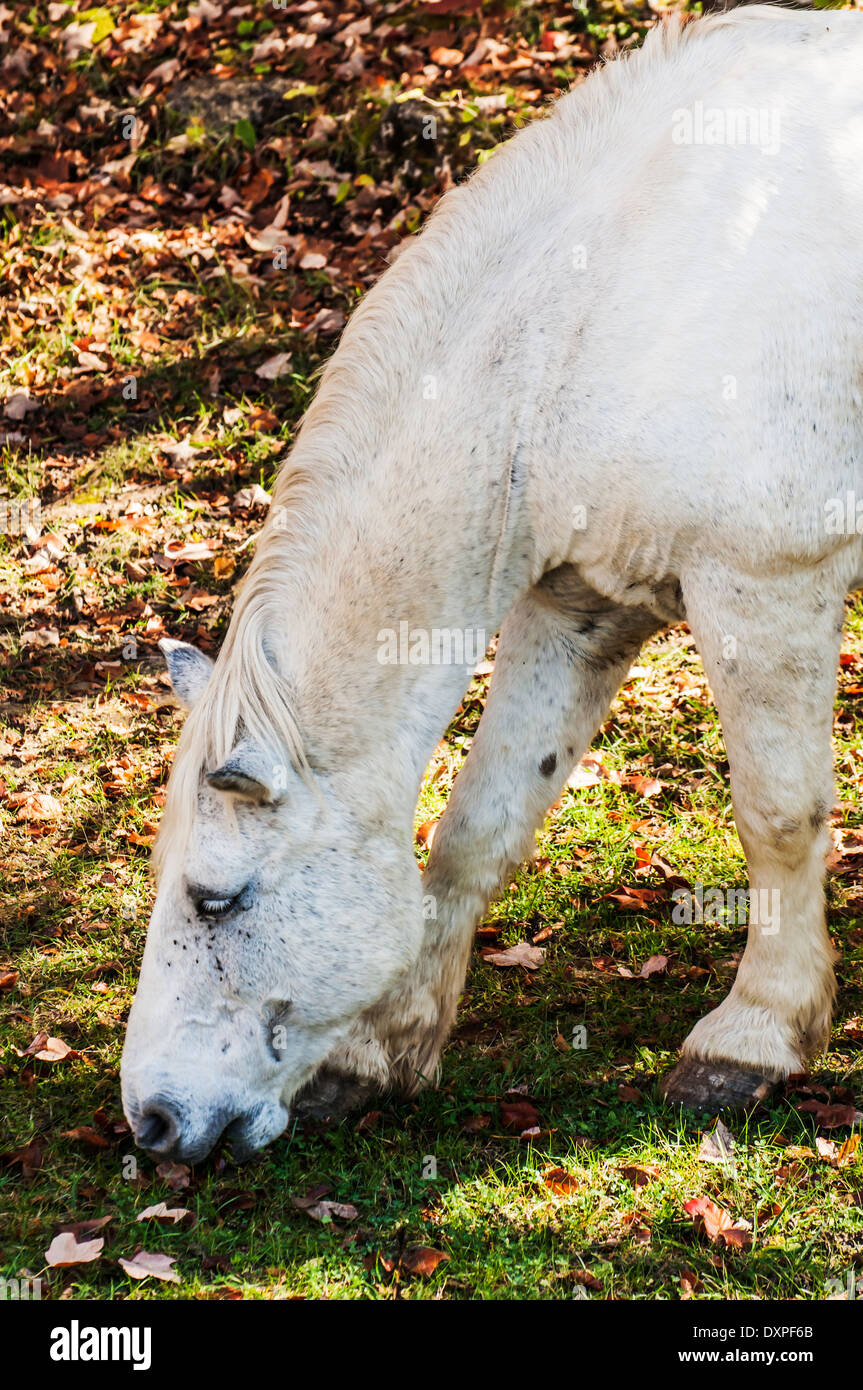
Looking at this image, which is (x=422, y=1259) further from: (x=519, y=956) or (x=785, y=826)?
(x=785, y=826)

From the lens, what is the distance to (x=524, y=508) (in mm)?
3635

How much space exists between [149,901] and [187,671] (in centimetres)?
157

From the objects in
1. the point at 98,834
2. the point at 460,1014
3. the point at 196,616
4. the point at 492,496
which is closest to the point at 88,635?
the point at 196,616

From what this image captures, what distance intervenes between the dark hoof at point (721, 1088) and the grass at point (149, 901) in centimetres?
7

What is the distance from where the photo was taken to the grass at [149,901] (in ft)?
11.6

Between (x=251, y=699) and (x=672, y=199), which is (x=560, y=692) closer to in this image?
(x=251, y=699)

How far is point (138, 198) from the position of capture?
9.31m

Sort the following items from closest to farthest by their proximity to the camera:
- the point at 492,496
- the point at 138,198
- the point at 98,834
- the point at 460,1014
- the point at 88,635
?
the point at 492,496, the point at 460,1014, the point at 98,834, the point at 88,635, the point at 138,198

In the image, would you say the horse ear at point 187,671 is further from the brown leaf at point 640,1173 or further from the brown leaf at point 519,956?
the brown leaf at point 640,1173

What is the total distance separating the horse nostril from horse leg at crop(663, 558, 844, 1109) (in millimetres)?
1484

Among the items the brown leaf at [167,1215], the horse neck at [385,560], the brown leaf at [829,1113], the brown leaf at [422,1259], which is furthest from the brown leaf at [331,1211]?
the brown leaf at [829,1113]

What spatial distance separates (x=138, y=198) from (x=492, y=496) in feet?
22.3

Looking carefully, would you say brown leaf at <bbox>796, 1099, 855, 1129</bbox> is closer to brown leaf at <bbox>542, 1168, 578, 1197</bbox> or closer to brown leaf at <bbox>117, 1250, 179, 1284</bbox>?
brown leaf at <bbox>542, 1168, 578, 1197</bbox>

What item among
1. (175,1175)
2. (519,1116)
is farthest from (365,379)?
(175,1175)
